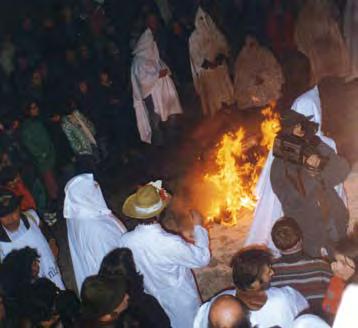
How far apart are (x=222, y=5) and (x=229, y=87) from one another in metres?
2.69

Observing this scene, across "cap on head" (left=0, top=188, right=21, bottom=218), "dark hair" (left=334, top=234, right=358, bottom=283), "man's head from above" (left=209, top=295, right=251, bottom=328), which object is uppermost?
"cap on head" (left=0, top=188, right=21, bottom=218)

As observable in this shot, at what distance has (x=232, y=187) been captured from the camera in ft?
26.9

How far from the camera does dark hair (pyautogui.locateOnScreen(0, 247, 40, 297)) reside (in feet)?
17.6

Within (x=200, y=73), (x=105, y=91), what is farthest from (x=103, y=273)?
(x=200, y=73)

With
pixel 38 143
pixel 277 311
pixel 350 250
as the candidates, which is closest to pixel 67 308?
pixel 277 311

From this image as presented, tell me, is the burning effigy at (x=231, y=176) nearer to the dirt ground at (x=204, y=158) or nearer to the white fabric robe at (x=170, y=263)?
the dirt ground at (x=204, y=158)

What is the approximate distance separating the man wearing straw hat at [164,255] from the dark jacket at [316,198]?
3.46ft

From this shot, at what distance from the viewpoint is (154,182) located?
7387mm

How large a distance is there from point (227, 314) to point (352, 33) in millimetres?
9224

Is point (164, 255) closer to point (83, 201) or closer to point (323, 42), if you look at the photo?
point (83, 201)

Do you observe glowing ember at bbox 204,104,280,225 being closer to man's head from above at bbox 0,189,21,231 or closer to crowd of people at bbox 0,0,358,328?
crowd of people at bbox 0,0,358,328

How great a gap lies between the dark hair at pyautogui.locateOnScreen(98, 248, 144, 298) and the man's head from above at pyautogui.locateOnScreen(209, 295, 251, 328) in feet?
3.59

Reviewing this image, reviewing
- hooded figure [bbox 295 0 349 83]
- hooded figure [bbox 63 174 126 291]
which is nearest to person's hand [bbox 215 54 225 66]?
hooded figure [bbox 295 0 349 83]

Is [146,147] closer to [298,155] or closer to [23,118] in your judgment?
[23,118]
